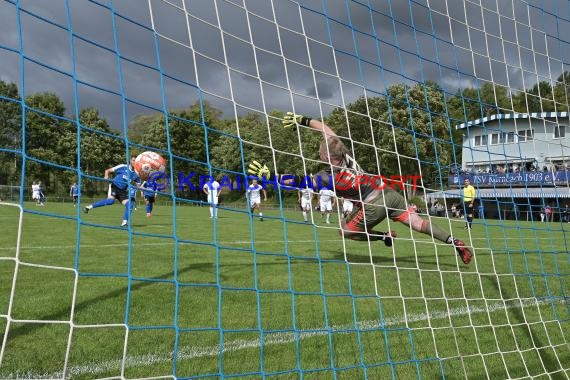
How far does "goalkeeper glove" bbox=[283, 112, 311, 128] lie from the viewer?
14.5 ft

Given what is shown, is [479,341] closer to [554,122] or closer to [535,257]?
[554,122]

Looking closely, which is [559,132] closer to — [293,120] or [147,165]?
[293,120]

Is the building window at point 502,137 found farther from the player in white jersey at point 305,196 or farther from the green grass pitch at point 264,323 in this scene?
the player in white jersey at point 305,196

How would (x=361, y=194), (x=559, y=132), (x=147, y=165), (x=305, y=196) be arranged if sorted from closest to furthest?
(x=361, y=194) < (x=559, y=132) < (x=147, y=165) < (x=305, y=196)

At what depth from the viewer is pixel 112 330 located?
11.4 feet

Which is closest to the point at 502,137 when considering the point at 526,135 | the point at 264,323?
the point at 526,135

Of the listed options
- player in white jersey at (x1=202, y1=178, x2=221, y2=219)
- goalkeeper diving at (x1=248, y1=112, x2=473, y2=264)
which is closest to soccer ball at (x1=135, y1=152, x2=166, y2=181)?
player in white jersey at (x1=202, y1=178, x2=221, y2=219)

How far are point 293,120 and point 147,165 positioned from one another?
6320 millimetres

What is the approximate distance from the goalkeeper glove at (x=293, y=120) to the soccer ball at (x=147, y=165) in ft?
19.6

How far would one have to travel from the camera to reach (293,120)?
4531 millimetres

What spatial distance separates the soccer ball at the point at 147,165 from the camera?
1000 cm

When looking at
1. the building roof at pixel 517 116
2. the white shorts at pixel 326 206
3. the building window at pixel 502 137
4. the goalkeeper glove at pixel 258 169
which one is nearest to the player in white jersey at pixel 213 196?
the goalkeeper glove at pixel 258 169

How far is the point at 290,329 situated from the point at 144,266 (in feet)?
9.86

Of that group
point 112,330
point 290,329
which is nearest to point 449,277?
point 290,329
